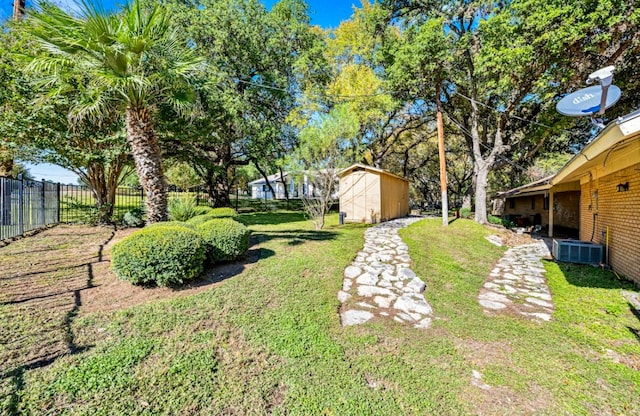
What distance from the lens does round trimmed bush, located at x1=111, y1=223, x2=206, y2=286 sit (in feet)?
12.9

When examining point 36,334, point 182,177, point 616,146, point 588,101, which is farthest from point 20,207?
point 182,177

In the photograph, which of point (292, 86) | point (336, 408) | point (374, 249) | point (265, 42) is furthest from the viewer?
point (292, 86)

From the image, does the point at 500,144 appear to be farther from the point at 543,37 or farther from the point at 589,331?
the point at 589,331

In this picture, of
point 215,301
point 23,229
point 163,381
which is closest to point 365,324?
point 215,301

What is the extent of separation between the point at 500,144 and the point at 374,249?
10.1 m

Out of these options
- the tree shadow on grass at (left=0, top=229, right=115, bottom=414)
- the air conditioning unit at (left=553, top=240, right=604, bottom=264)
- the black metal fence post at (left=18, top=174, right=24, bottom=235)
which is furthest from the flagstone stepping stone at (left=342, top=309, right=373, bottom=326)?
the black metal fence post at (left=18, top=174, right=24, bottom=235)

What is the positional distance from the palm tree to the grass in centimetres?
283

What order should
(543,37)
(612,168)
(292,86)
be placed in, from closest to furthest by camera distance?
(612,168)
(543,37)
(292,86)

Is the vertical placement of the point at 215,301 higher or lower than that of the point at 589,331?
higher

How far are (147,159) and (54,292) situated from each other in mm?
2878

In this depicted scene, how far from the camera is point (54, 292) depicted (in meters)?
3.84

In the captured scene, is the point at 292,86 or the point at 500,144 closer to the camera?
the point at 500,144

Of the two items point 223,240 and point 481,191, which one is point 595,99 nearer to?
point 223,240

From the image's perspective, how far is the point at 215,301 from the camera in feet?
12.3
